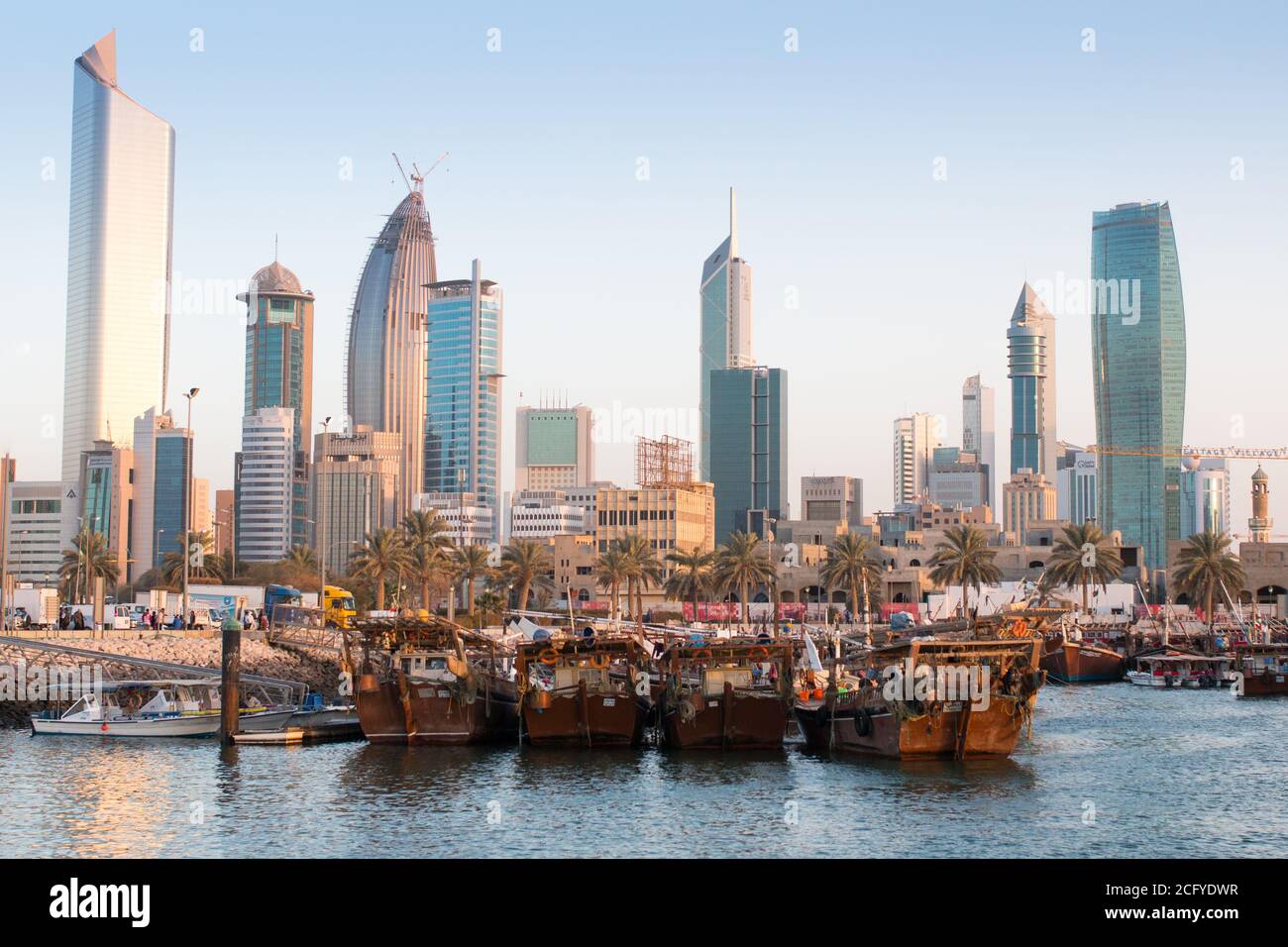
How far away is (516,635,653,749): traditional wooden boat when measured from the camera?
68688 millimetres

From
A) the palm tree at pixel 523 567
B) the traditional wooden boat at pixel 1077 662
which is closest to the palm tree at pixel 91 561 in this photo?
the palm tree at pixel 523 567

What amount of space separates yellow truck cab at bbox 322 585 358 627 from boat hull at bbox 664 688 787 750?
4034cm

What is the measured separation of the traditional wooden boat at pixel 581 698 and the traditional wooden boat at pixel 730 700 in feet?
6.97

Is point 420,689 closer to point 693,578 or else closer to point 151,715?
point 151,715

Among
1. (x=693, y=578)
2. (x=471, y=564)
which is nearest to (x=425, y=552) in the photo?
(x=471, y=564)

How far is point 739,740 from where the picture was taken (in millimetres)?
68250

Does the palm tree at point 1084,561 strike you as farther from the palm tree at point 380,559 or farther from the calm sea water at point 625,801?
the calm sea water at point 625,801

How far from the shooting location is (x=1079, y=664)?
133 m

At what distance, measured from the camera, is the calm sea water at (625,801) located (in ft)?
146

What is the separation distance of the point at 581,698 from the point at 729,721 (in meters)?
6.94
